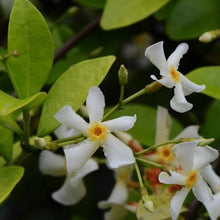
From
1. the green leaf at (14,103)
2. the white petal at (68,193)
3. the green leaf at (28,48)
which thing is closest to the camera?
the green leaf at (14,103)

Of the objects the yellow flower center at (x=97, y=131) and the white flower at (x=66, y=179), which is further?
the white flower at (x=66, y=179)

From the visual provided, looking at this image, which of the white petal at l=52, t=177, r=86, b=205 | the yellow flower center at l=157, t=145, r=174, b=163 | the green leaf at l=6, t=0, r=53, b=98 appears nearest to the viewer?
the green leaf at l=6, t=0, r=53, b=98

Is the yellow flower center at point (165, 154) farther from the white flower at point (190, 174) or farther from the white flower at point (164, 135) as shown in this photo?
the white flower at point (190, 174)

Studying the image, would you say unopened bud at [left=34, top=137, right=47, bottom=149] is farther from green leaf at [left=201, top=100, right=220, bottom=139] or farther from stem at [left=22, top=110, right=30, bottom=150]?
green leaf at [left=201, top=100, right=220, bottom=139]

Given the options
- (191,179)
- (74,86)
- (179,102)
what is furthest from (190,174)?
(74,86)

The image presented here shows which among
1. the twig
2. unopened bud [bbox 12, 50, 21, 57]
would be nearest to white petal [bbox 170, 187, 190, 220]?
unopened bud [bbox 12, 50, 21, 57]

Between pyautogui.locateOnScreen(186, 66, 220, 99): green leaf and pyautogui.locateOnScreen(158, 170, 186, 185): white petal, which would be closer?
pyautogui.locateOnScreen(158, 170, 186, 185): white petal

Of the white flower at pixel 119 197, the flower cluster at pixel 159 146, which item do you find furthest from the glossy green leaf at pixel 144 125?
the flower cluster at pixel 159 146
